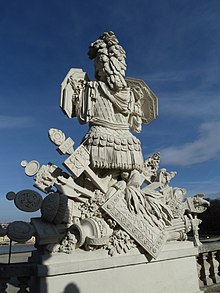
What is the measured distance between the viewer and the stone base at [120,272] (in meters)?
3.45

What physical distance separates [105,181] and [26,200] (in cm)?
138

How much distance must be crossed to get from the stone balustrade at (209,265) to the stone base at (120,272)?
0.59 metres

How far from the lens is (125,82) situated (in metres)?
5.40

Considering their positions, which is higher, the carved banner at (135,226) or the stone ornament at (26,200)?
the stone ornament at (26,200)

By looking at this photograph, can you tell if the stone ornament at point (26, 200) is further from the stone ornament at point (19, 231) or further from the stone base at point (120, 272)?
the stone base at point (120, 272)

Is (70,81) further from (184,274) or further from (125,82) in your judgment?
(184,274)

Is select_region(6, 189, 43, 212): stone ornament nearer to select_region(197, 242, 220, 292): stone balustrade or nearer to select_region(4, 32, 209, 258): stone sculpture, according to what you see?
select_region(4, 32, 209, 258): stone sculpture

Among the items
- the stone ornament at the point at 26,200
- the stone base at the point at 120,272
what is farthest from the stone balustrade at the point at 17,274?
the stone ornament at the point at 26,200

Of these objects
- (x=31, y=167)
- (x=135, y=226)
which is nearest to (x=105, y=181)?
(x=135, y=226)

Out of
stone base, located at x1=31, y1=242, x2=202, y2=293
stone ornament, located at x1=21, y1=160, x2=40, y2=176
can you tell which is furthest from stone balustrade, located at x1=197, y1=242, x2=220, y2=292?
stone ornament, located at x1=21, y1=160, x2=40, y2=176

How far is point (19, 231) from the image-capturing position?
3680 millimetres

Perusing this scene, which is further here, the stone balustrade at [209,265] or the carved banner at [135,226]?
the stone balustrade at [209,265]

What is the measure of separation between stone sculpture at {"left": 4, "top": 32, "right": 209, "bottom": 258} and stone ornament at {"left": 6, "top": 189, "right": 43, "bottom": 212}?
1 centimetres

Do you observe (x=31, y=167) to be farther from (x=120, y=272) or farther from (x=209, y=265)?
(x=209, y=265)
